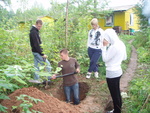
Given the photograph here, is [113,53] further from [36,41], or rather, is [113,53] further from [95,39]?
[36,41]

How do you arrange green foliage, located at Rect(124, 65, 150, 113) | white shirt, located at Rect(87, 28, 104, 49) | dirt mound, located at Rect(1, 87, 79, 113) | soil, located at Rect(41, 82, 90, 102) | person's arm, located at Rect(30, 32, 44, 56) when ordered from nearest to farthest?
1. dirt mound, located at Rect(1, 87, 79, 113)
2. green foliage, located at Rect(124, 65, 150, 113)
3. person's arm, located at Rect(30, 32, 44, 56)
4. soil, located at Rect(41, 82, 90, 102)
5. white shirt, located at Rect(87, 28, 104, 49)

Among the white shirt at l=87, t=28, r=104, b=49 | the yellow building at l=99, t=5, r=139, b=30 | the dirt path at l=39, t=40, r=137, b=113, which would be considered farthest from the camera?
the yellow building at l=99, t=5, r=139, b=30

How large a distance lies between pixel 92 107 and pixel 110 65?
1.25m

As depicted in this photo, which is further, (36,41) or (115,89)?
(36,41)

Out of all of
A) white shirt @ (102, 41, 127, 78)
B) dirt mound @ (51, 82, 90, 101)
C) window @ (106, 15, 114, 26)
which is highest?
window @ (106, 15, 114, 26)

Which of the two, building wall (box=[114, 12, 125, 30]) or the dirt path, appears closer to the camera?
the dirt path

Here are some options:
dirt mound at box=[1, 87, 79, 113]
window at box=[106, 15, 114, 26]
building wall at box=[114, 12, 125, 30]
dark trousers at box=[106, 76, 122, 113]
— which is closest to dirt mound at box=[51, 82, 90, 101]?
dirt mound at box=[1, 87, 79, 113]

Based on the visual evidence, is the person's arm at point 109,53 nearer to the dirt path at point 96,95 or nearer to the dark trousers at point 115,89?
the dark trousers at point 115,89

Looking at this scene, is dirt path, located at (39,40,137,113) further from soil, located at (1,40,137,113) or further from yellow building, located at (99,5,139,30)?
yellow building, located at (99,5,139,30)

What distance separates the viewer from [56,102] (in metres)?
2.97

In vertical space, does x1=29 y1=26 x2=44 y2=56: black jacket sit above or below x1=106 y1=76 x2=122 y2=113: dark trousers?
above

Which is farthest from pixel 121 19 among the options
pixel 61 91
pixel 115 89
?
pixel 115 89

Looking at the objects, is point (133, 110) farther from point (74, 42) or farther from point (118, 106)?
point (74, 42)

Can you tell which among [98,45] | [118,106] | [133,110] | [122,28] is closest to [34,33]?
[98,45]
